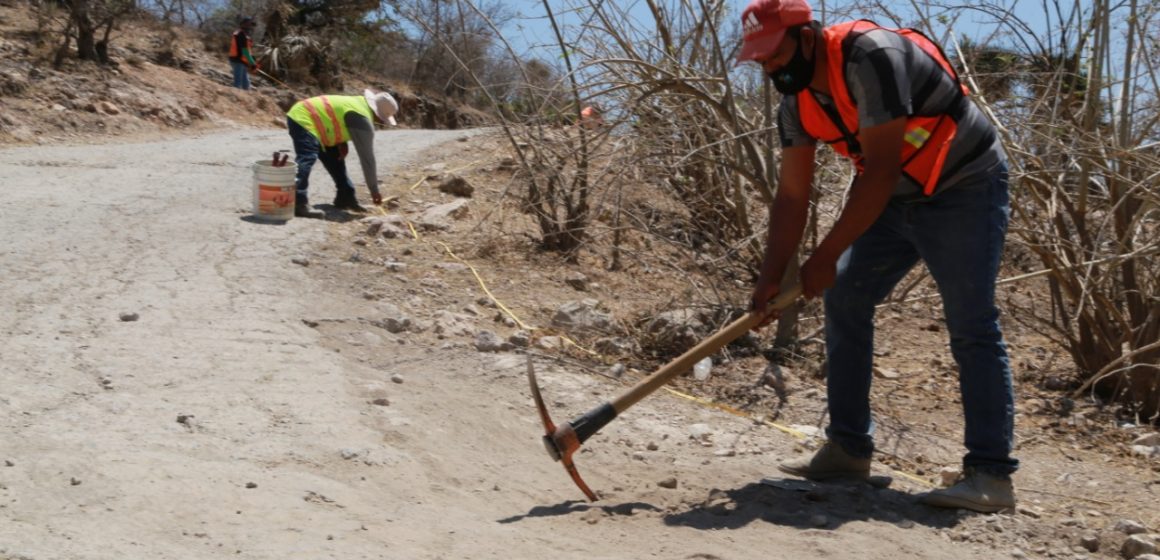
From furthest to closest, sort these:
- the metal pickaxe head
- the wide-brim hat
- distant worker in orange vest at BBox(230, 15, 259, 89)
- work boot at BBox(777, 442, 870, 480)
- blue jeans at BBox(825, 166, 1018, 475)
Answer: distant worker in orange vest at BBox(230, 15, 259, 89), the wide-brim hat, work boot at BBox(777, 442, 870, 480), the metal pickaxe head, blue jeans at BBox(825, 166, 1018, 475)

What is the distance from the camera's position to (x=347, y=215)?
Answer: 804 cm

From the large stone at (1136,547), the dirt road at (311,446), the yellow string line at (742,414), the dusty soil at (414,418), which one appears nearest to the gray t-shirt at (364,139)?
the dusty soil at (414,418)

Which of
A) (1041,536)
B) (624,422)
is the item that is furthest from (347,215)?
(1041,536)

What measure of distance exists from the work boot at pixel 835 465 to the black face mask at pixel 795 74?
1.21 meters

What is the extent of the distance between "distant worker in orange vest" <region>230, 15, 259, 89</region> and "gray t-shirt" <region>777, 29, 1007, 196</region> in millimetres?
16613

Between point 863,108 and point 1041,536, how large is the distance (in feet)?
4.53

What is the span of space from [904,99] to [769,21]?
16.4 inches

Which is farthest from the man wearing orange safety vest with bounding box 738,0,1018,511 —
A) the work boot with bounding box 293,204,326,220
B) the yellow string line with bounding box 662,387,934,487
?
the work boot with bounding box 293,204,326,220

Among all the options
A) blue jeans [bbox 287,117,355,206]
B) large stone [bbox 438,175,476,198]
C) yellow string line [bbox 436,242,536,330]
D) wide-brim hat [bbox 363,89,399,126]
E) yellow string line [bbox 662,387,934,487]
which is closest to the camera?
yellow string line [bbox 662,387,934,487]

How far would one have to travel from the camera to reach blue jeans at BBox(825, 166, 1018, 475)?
3254 millimetres

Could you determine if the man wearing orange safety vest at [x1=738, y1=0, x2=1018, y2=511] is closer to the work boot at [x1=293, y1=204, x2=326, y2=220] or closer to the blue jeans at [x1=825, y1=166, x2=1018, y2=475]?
the blue jeans at [x1=825, y1=166, x2=1018, y2=475]

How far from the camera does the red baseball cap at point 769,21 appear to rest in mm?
3080

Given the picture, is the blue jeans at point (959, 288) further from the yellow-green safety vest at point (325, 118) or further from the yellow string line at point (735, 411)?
the yellow-green safety vest at point (325, 118)

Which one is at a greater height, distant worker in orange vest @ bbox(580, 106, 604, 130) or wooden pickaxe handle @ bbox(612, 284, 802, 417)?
distant worker in orange vest @ bbox(580, 106, 604, 130)
